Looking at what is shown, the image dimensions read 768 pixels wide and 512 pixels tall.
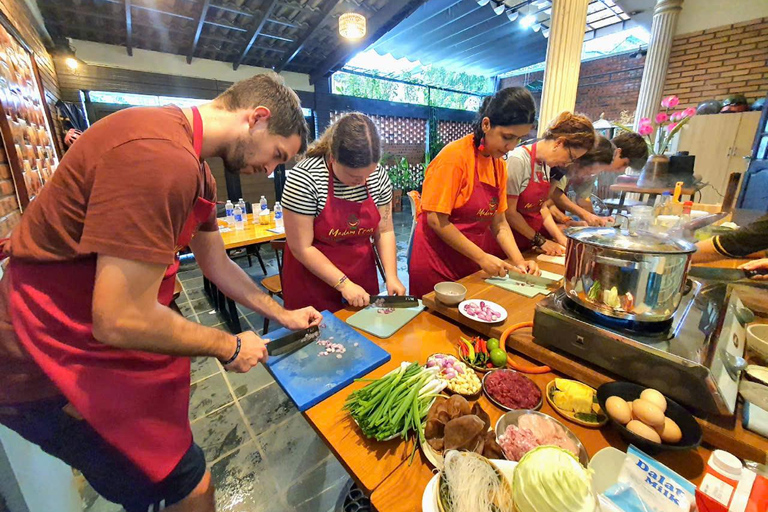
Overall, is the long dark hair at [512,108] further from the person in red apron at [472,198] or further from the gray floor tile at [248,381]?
the gray floor tile at [248,381]

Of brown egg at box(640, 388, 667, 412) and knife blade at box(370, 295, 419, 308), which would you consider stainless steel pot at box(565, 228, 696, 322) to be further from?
knife blade at box(370, 295, 419, 308)

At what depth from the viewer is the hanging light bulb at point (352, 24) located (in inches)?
182

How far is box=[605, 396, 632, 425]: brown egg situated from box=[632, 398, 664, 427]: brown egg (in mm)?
16

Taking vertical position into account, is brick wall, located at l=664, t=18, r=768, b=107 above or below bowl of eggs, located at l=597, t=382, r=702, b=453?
above

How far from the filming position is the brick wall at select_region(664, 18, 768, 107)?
17.8 ft

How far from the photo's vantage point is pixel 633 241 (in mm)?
888

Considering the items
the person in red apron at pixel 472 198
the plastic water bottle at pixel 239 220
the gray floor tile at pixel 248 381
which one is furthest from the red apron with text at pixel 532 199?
the plastic water bottle at pixel 239 220

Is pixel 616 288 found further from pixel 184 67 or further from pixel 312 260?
pixel 184 67

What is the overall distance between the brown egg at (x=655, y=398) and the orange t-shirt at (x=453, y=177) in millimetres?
1110

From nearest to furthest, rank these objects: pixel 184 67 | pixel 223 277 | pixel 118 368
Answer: pixel 118 368 → pixel 223 277 → pixel 184 67

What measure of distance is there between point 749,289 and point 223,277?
7.32 feet

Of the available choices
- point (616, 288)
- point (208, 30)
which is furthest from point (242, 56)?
point (616, 288)

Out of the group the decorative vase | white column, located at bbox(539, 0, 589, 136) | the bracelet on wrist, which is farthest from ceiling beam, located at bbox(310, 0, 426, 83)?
the bracelet on wrist

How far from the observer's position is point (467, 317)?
1240mm
